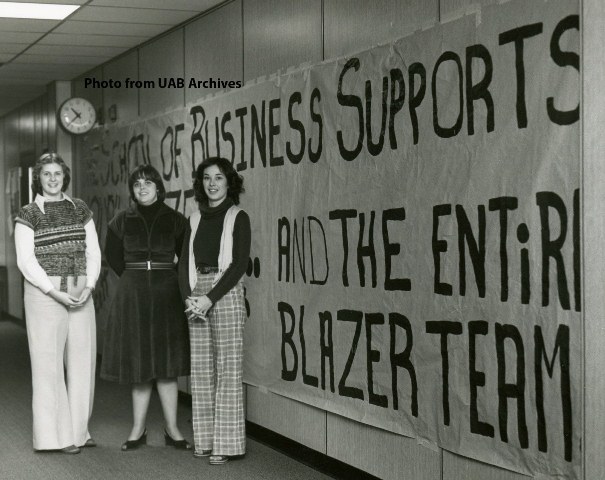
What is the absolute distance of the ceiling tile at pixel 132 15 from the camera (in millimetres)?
6000

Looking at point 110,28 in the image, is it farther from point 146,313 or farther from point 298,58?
point 146,313

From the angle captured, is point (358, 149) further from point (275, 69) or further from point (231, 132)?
point (231, 132)

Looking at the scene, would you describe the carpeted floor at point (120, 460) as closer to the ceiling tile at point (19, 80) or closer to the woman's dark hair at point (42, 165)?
the woman's dark hair at point (42, 165)

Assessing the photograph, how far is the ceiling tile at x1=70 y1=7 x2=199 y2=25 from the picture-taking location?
6000 millimetres

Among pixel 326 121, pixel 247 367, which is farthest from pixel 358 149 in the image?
pixel 247 367

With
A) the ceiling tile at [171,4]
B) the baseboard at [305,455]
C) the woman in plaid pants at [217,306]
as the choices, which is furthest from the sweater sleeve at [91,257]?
the ceiling tile at [171,4]

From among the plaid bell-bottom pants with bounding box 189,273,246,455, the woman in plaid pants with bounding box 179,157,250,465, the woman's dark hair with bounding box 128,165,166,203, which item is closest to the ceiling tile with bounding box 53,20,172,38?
the woman's dark hair with bounding box 128,165,166,203

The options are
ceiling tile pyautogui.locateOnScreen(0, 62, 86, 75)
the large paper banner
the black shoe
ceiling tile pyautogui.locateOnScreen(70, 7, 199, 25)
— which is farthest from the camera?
ceiling tile pyautogui.locateOnScreen(0, 62, 86, 75)

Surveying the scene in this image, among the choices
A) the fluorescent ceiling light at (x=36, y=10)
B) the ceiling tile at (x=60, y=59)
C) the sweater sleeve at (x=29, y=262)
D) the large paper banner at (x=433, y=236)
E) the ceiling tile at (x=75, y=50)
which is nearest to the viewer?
the large paper banner at (x=433, y=236)

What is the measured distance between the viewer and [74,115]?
8.52 metres

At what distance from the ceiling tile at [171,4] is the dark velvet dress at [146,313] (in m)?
1.45

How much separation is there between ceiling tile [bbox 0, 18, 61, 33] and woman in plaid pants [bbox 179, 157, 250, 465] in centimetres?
233

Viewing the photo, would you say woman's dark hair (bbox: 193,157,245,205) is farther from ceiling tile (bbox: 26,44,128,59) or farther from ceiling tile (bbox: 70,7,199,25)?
ceiling tile (bbox: 26,44,128,59)

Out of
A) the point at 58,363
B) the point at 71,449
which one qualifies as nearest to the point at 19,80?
the point at 58,363
